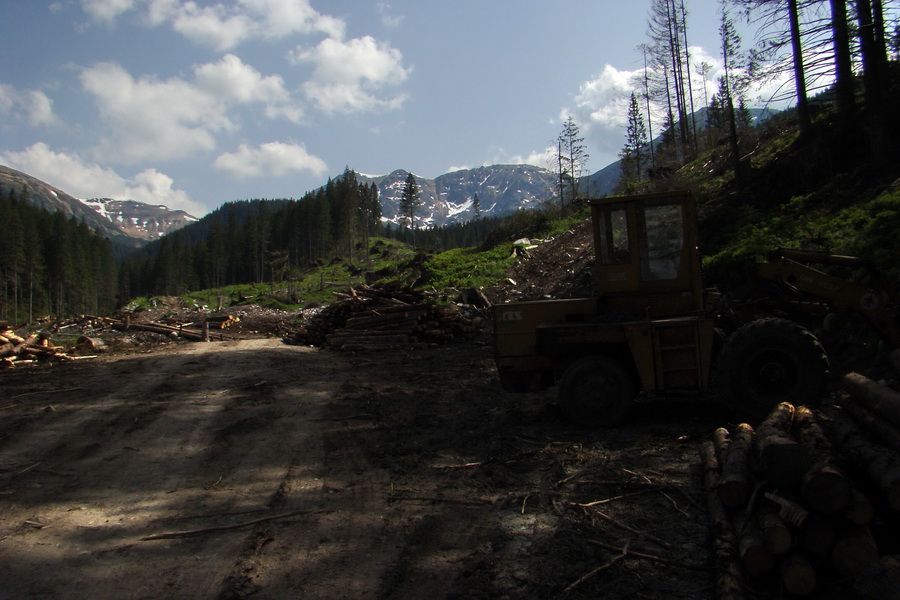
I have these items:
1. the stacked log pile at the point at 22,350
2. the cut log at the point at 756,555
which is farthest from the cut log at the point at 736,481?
the stacked log pile at the point at 22,350

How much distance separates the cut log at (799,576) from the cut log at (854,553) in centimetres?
17

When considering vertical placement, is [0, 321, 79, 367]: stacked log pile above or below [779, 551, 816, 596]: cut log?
above

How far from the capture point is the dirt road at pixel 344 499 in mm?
4113

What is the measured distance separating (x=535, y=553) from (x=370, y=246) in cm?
10579

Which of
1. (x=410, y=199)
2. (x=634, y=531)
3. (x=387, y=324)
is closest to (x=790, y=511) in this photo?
(x=634, y=531)

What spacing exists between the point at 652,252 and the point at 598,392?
2.12m

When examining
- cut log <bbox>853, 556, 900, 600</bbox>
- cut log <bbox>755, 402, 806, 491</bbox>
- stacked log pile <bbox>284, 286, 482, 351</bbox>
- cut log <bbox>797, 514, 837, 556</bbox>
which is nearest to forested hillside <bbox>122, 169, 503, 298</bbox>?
stacked log pile <bbox>284, 286, 482, 351</bbox>

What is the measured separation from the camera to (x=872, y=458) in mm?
4234

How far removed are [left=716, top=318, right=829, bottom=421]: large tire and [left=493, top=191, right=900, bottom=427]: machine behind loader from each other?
0.01m

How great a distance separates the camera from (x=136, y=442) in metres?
7.77

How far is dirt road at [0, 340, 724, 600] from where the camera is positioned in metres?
4.11

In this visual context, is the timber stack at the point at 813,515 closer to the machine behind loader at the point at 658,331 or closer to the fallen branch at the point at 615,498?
the fallen branch at the point at 615,498

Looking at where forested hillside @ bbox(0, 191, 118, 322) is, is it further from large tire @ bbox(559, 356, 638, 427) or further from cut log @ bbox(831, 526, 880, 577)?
cut log @ bbox(831, 526, 880, 577)

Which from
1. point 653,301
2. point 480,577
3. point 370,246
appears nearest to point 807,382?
point 653,301
